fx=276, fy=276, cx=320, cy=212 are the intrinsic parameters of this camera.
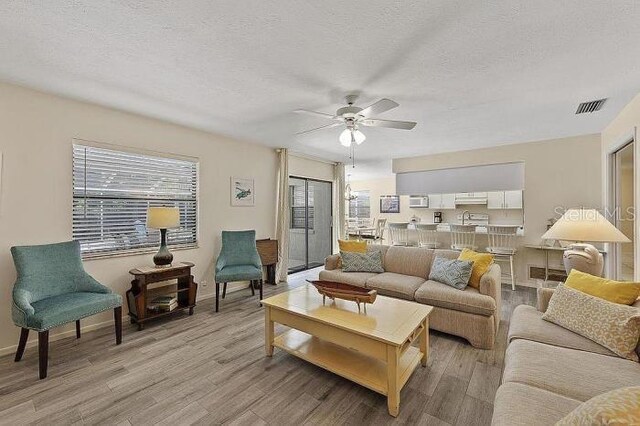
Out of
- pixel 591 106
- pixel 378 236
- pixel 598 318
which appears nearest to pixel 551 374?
pixel 598 318

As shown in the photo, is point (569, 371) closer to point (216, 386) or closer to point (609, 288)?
point (609, 288)

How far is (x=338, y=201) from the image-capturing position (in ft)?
21.7

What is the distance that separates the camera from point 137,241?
3.47 m

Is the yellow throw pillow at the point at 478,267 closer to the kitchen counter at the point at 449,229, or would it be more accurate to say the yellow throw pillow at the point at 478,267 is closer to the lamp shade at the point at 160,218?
the kitchen counter at the point at 449,229

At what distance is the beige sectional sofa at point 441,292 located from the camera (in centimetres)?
263

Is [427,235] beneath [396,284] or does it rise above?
above

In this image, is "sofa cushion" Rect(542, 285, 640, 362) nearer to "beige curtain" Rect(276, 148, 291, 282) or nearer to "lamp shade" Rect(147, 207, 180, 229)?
"lamp shade" Rect(147, 207, 180, 229)

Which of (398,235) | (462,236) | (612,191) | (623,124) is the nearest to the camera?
(623,124)

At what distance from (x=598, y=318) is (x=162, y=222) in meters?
3.94

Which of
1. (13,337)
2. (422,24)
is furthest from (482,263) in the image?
(13,337)

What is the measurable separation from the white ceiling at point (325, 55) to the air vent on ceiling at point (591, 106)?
91mm

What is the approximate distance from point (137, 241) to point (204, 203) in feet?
3.27

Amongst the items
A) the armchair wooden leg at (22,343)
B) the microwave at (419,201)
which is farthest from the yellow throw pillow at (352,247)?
the armchair wooden leg at (22,343)

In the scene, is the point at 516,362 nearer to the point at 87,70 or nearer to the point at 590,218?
the point at 590,218
